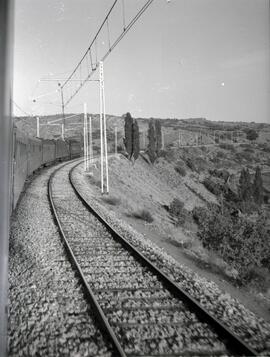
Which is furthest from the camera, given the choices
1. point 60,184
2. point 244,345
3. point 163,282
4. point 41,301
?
point 60,184

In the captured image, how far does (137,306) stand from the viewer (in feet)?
18.1

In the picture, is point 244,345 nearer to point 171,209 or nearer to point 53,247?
point 53,247

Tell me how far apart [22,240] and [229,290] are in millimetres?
5005

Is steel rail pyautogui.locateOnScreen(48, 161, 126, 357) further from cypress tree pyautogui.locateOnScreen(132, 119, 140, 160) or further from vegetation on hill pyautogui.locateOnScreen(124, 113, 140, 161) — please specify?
vegetation on hill pyautogui.locateOnScreen(124, 113, 140, 161)

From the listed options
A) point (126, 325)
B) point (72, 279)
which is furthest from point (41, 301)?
point (126, 325)

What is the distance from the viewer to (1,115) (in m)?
2.58

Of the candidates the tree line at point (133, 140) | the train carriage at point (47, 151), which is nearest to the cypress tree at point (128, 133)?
the tree line at point (133, 140)

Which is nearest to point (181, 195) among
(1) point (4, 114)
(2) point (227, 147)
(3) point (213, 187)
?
(3) point (213, 187)

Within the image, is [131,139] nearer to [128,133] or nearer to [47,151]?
[128,133]

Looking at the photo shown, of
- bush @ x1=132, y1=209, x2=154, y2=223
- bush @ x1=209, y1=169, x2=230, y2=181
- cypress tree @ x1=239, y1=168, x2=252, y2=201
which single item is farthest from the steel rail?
bush @ x1=209, y1=169, x2=230, y2=181

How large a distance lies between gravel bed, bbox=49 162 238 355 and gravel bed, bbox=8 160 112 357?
0.32 meters

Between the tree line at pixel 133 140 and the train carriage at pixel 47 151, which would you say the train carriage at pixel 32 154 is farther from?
the tree line at pixel 133 140

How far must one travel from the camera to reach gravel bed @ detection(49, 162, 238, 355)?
4.45 metres

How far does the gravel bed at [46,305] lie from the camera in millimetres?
4406
